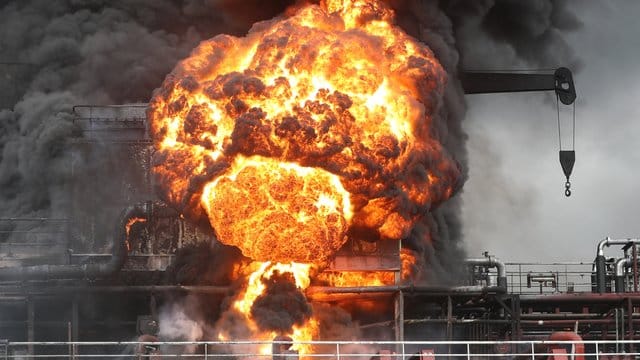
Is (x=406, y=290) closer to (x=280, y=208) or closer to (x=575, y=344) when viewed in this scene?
(x=280, y=208)

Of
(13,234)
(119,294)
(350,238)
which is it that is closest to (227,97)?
(350,238)

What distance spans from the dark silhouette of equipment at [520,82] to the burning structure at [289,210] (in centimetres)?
288

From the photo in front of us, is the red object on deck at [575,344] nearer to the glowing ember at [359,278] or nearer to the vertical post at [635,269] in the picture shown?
the glowing ember at [359,278]

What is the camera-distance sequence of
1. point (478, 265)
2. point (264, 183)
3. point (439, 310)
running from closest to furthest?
point (264, 183) → point (439, 310) → point (478, 265)

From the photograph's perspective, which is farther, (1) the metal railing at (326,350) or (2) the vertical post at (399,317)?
(2) the vertical post at (399,317)

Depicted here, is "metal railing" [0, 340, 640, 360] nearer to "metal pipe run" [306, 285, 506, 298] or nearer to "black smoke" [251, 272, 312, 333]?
"black smoke" [251, 272, 312, 333]

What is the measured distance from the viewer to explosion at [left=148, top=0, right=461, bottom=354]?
1220 inches

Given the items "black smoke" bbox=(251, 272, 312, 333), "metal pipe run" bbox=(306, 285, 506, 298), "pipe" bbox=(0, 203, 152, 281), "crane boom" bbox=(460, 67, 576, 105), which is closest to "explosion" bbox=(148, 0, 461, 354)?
"black smoke" bbox=(251, 272, 312, 333)

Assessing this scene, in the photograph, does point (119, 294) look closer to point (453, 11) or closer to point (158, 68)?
point (158, 68)

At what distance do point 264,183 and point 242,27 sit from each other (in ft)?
29.2

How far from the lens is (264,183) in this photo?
31.1m

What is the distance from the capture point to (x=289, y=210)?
3111cm

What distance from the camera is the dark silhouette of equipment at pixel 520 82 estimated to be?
41625mm

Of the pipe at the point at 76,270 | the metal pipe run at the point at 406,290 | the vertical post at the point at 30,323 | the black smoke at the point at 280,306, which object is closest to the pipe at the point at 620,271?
the metal pipe run at the point at 406,290
